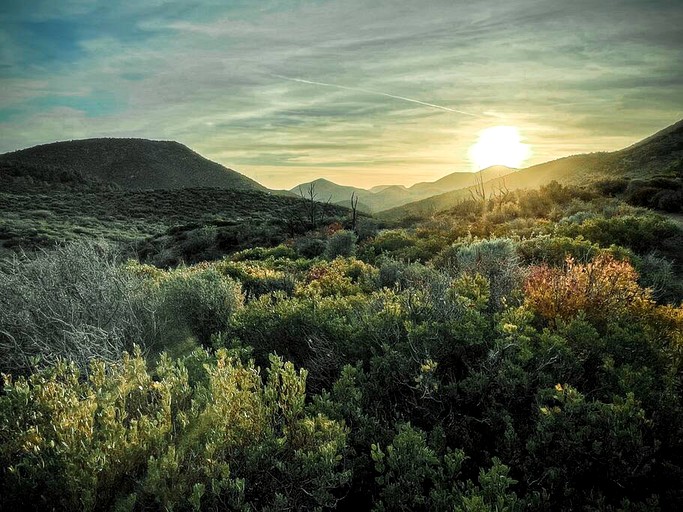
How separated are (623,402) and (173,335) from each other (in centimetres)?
522

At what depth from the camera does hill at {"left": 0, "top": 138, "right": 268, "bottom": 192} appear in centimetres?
10212

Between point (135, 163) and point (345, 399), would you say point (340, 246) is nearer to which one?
point (345, 399)

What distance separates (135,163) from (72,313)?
116257 millimetres

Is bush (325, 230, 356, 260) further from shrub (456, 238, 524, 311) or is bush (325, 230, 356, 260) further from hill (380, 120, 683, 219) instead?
hill (380, 120, 683, 219)

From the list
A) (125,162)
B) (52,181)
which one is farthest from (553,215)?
(125,162)

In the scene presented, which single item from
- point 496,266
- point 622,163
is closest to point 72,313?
point 496,266

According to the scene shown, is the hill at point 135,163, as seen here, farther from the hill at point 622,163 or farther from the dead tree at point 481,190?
the dead tree at point 481,190

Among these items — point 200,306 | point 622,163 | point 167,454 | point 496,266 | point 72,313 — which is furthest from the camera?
point 622,163

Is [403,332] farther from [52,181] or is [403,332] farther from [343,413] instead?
[52,181]

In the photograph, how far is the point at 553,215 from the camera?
18797 millimetres

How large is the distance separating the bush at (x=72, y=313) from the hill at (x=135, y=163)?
90.8 meters

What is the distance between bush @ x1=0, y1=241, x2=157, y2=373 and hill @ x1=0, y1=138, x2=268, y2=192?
298 ft

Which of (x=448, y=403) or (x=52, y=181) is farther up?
(x=52, y=181)

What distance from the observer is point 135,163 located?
10969 centimetres
